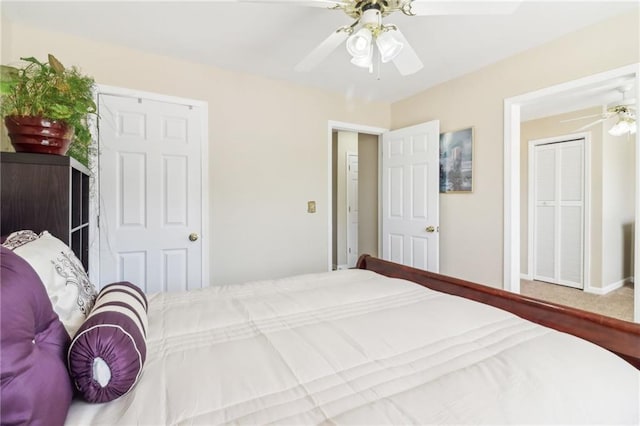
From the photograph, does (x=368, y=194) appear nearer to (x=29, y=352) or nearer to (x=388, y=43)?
(x=388, y=43)

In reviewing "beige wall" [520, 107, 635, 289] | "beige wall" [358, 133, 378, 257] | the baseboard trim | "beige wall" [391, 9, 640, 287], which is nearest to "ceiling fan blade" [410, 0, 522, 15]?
"beige wall" [391, 9, 640, 287]

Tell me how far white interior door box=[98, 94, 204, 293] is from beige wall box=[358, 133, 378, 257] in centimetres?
240

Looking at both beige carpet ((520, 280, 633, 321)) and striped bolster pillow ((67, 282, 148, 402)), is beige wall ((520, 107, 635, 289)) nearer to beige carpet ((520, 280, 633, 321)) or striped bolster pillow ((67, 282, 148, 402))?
beige carpet ((520, 280, 633, 321))

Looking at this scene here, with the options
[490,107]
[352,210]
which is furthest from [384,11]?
[352,210]

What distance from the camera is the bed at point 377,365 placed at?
0.75 metres

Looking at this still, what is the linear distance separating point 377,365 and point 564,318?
2.96ft

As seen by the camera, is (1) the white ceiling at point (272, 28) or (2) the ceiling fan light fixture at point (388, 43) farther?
(1) the white ceiling at point (272, 28)

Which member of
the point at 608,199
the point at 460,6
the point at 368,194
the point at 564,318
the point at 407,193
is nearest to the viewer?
the point at 564,318

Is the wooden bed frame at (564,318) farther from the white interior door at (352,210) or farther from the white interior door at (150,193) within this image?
the white interior door at (352,210)

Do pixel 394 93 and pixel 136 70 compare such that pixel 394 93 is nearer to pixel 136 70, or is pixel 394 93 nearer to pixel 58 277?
pixel 136 70

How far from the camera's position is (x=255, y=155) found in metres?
3.05

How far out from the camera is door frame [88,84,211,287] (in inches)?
93.7

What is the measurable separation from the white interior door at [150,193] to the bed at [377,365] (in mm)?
1268

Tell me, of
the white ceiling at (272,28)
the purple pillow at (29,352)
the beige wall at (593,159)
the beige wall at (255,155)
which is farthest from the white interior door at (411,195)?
the purple pillow at (29,352)
